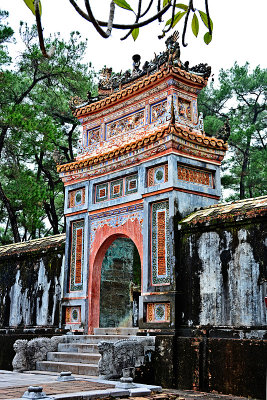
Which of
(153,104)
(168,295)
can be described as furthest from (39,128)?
(168,295)

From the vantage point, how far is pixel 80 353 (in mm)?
8898

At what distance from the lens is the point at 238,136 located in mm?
19000

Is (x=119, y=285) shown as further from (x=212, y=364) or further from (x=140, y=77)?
(x=140, y=77)

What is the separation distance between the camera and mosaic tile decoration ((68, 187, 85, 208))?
11.0m

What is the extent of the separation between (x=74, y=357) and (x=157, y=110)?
494 centimetres

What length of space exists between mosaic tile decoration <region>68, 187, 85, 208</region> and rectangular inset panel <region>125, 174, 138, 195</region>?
147cm

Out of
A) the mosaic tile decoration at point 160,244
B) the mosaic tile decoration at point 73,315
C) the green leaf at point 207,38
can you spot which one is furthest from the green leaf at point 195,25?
the mosaic tile decoration at point 73,315

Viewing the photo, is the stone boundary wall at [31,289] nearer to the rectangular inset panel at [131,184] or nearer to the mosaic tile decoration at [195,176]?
the rectangular inset panel at [131,184]

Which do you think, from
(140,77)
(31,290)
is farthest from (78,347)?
(140,77)

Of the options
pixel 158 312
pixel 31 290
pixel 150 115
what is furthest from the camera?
pixel 31 290

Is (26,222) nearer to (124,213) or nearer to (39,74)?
(39,74)

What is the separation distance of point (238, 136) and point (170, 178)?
36.3 feet

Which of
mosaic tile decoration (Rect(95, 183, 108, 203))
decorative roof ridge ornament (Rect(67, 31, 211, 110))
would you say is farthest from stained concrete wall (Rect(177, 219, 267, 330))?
decorative roof ridge ornament (Rect(67, 31, 211, 110))

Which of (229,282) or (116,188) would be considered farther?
(116,188)
